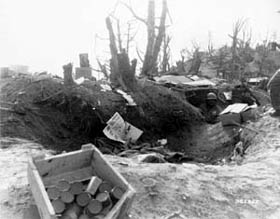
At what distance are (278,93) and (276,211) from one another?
149 inches

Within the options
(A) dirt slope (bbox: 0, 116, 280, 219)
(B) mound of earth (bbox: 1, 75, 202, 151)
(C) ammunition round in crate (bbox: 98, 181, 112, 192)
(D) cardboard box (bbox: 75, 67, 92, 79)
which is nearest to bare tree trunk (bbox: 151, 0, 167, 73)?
(D) cardboard box (bbox: 75, 67, 92, 79)

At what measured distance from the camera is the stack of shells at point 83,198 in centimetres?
243

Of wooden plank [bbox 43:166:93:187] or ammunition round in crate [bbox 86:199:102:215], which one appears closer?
ammunition round in crate [bbox 86:199:102:215]

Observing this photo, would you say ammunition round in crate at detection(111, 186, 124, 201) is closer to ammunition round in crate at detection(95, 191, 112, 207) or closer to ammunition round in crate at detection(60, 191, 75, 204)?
ammunition round in crate at detection(95, 191, 112, 207)

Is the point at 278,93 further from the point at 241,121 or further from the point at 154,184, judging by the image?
the point at 154,184

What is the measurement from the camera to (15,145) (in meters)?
4.74

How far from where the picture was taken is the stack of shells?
7.98 feet

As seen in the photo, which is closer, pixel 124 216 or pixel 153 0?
pixel 124 216

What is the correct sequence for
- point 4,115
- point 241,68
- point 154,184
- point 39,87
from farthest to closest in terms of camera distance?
point 241,68 < point 39,87 < point 4,115 < point 154,184

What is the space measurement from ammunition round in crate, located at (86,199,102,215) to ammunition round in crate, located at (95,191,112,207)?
0.04 meters

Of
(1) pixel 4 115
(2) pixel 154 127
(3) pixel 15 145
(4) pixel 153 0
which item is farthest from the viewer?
(4) pixel 153 0

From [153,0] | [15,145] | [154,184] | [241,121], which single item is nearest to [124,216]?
[154,184]

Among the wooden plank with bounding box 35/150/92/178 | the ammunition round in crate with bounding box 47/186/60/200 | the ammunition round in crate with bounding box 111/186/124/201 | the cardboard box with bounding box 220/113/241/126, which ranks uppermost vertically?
the wooden plank with bounding box 35/150/92/178

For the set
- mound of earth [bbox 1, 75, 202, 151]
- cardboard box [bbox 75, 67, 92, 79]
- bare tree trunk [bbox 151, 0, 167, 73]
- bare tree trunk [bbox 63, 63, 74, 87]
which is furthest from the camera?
bare tree trunk [bbox 151, 0, 167, 73]
